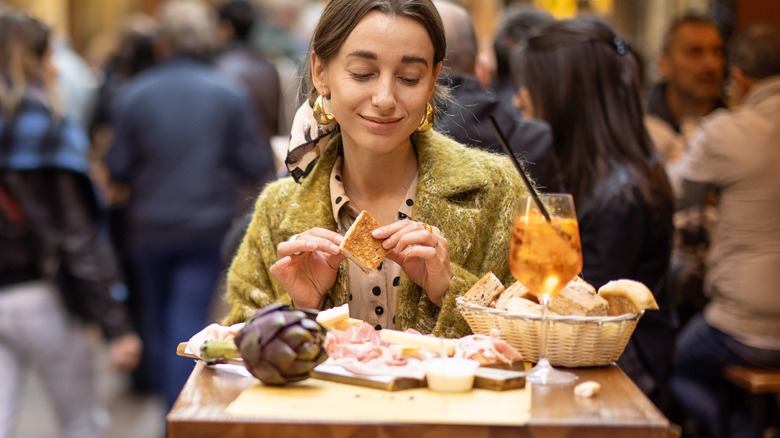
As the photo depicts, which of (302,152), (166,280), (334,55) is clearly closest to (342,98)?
(334,55)

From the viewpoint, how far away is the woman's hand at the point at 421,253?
7.19ft

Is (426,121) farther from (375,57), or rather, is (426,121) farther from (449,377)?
(449,377)

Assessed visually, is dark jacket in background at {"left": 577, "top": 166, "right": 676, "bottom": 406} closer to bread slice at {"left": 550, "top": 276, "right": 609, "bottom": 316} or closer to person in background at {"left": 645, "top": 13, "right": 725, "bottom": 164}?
bread slice at {"left": 550, "top": 276, "right": 609, "bottom": 316}

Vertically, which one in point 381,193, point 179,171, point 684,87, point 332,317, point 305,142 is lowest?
point 179,171

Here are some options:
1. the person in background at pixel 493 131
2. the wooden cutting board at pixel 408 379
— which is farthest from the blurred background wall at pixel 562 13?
the wooden cutting board at pixel 408 379

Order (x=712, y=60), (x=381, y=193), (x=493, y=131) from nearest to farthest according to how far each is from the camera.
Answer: (x=381, y=193) → (x=493, y=131) → (x=712, y=60)

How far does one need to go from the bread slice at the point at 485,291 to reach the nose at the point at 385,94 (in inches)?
16.3

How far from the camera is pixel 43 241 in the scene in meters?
4.55

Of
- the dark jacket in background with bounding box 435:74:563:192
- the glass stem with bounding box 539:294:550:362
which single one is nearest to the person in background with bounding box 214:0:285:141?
the dark jacket in background with bounding box 435:74:563:192

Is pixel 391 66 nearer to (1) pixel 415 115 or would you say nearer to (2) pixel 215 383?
(1) pixel 415 115

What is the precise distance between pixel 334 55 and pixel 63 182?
100 inches

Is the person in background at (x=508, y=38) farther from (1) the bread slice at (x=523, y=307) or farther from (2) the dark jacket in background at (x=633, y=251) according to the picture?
(1) the bread slice at (x=523, y=307)

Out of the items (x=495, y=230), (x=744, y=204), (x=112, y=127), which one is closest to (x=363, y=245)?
(x=495, y=230)

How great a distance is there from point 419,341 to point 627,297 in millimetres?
417
